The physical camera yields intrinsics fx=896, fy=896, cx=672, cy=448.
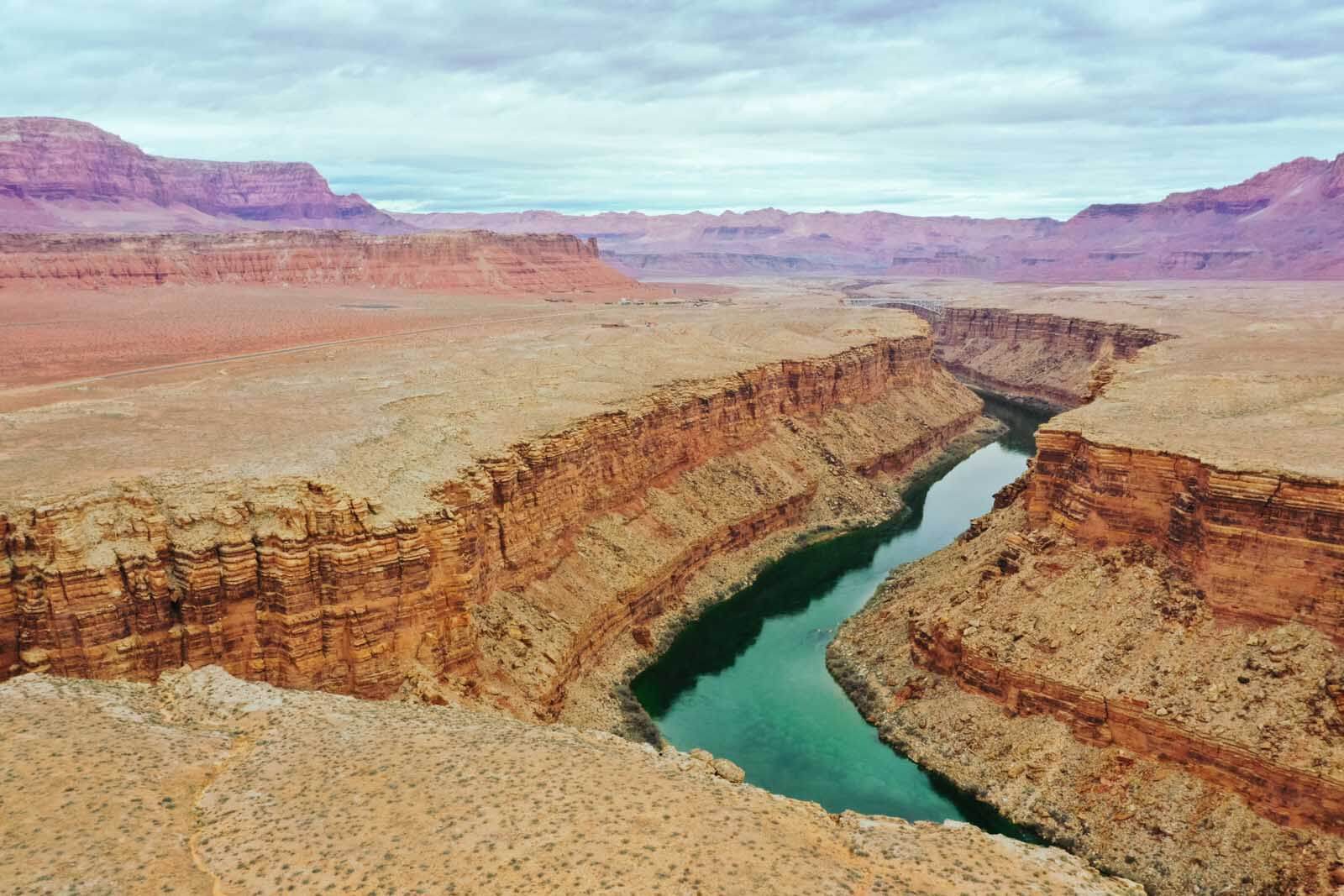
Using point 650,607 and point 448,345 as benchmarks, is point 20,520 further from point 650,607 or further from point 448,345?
point 448,345

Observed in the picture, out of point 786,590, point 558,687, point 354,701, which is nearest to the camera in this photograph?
point 354,701

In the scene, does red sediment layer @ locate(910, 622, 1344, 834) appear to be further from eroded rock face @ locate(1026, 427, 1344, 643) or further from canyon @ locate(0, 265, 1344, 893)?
eroded rock face @ locate(1026, 427, 1344, 643)

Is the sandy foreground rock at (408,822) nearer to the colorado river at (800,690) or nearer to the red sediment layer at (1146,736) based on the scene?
the red sediment layer at (1146,736)

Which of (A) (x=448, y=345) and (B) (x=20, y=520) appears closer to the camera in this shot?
(B) (x=20, y=520)

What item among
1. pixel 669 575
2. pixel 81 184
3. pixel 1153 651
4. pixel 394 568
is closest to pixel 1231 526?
pixel 1153 651

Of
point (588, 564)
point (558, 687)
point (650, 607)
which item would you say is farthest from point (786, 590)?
point (558, 687)
